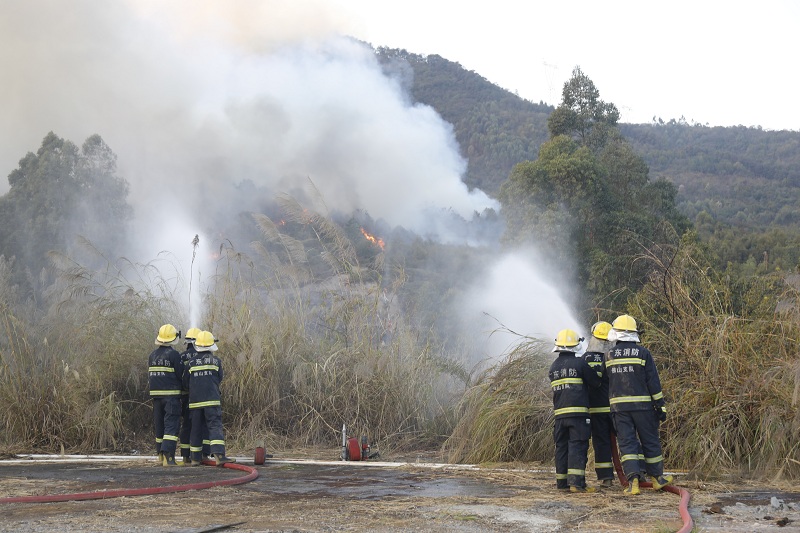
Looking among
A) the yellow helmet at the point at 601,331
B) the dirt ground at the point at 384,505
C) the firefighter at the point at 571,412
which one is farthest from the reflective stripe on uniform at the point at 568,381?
the dirt ground at the point at 384,505

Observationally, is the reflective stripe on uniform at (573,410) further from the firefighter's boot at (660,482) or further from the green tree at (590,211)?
the green tree at (590,211)

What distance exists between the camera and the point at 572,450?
28.5 feet

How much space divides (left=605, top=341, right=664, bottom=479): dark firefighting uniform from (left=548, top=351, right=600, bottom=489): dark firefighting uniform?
33cm

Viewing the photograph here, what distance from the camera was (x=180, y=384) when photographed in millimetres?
11797

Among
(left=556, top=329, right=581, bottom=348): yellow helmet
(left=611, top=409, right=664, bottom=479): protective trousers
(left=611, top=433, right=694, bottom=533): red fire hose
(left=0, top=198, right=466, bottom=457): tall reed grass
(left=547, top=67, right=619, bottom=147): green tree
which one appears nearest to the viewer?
(left=611, top=433, right=694, bottom=533): red fire hose

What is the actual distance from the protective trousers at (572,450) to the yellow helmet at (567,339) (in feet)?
2.43

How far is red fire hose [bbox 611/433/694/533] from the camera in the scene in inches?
240

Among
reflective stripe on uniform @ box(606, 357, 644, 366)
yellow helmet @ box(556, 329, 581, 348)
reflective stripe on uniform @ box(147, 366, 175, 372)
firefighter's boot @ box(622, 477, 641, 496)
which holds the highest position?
yellow helmet @ box(556, 329, 581, 348)

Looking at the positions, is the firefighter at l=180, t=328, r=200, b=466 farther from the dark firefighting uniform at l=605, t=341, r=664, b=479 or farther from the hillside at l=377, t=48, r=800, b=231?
the hillside at l=377, t=48, r=800, b=231

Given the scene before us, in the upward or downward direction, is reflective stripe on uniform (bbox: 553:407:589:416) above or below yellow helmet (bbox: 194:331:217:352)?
below

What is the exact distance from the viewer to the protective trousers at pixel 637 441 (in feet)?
27.7

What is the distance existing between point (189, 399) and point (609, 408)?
537 cm

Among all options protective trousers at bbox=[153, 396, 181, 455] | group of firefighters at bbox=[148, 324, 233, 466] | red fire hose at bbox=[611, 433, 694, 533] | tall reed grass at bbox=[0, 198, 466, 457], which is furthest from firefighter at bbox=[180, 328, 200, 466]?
red fire hose at bbox=[611, 433, 694, 533]

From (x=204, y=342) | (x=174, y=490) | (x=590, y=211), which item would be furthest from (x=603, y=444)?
(x=590, y=211)
